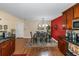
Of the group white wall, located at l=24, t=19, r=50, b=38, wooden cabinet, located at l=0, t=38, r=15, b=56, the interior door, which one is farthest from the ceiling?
white wall, located at l=24, t=19, r=50, b=38

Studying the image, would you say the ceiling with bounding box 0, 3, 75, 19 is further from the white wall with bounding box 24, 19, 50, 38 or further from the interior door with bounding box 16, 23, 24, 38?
the white wall with bounding box 24, 19, 50, 38

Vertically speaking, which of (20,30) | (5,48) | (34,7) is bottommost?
(5,48)

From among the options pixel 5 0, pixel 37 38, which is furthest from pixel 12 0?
pixel 37 38

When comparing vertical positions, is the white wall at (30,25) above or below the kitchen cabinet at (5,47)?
above

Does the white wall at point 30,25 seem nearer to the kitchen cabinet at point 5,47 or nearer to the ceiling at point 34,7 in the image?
the ceiling at point 34,7

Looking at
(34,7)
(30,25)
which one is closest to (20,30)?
(30,25)

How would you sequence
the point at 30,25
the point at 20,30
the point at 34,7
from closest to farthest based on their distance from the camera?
the point at 34,7 < the point at 20,30 < the point at 30,25

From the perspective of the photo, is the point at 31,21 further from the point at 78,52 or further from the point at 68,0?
the point at 68,0

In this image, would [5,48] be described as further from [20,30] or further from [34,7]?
[20,30]

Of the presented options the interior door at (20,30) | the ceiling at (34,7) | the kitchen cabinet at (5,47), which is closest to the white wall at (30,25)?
the interior door at (20,30)

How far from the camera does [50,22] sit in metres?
14.0

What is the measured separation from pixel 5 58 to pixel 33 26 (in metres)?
13.3

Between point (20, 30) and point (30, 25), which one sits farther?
point (30, 25)

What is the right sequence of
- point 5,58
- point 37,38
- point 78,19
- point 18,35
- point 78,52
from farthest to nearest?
1. point 18,35
2. point 37,38
3. point 78,19
4. point 78,52
5. point 5,58
